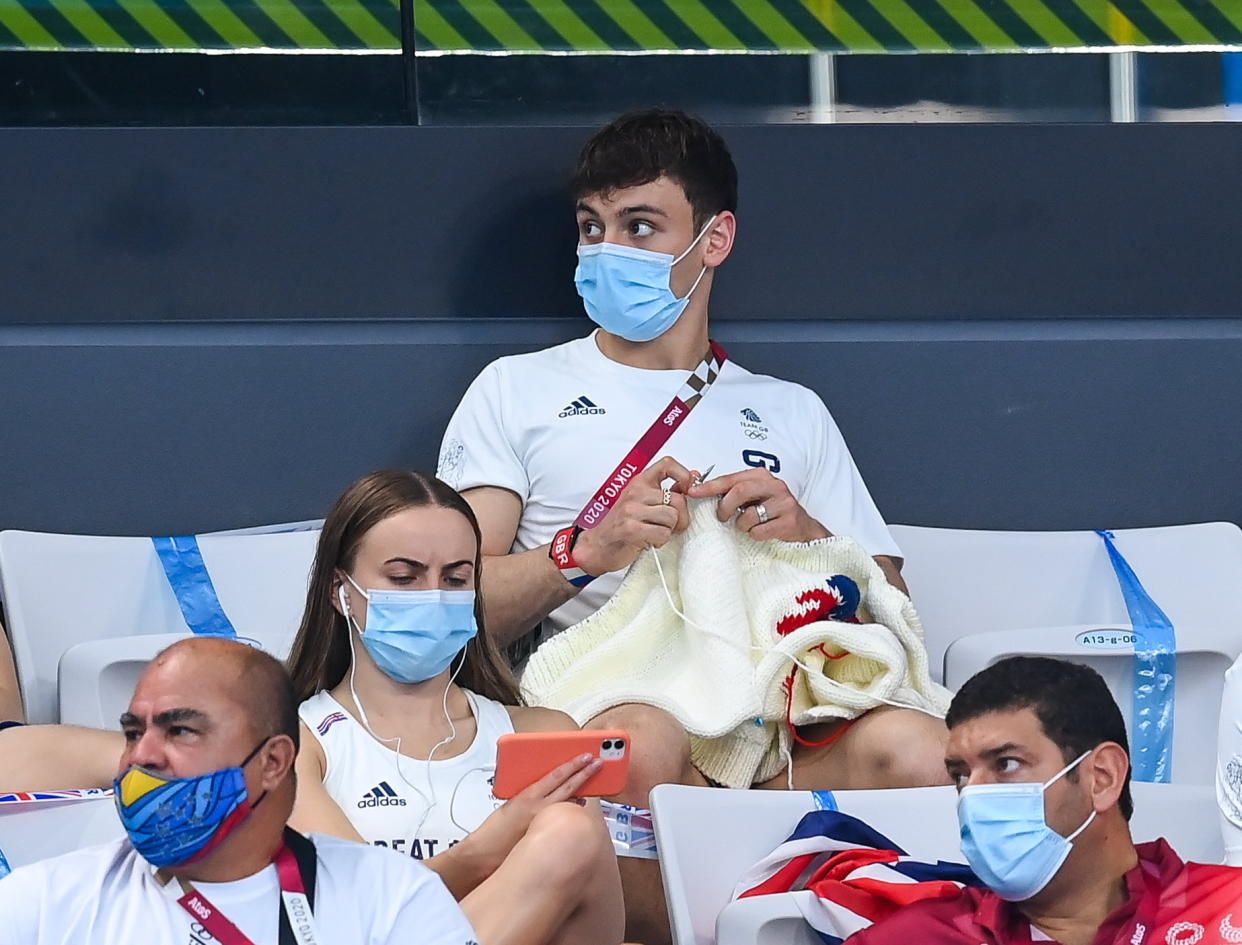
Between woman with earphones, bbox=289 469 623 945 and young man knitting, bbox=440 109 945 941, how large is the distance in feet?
1.33

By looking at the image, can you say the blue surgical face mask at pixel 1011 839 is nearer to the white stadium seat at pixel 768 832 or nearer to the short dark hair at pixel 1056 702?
the short dark hair at pixel 1056 702

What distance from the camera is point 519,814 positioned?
2.66 m

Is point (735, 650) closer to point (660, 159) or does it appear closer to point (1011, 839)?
point (1011, 839)

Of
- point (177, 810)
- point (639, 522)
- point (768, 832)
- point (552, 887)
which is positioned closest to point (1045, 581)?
point (639, 522)

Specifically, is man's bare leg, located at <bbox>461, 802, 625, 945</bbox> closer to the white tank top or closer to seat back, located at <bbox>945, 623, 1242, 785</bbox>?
the white tank top

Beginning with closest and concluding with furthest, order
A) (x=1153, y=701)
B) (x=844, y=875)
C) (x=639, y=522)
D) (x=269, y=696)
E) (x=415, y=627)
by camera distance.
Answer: (x=269, y=696) → (x=844, y=875) → (x=415, y=627) → (x=639, y=522) → (x=1153, y=701)

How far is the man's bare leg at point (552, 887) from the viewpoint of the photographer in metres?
2.54

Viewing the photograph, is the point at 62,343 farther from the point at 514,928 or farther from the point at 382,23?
the point at 514,928

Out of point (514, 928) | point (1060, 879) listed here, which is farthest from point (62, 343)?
point (1060, 879)

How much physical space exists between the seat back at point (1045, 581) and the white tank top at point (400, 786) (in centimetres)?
122

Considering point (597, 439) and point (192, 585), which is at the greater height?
point (597, 439)

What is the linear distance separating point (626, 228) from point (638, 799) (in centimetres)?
118

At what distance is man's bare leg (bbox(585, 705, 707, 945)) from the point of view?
121 inches

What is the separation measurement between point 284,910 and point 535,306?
6.97 feet
